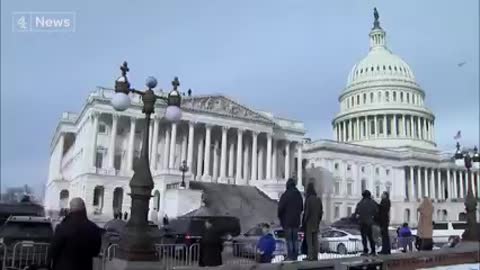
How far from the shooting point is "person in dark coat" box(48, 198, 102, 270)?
6.95 m

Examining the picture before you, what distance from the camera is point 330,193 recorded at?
8319 centimetres

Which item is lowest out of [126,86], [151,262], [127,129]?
[151,262]

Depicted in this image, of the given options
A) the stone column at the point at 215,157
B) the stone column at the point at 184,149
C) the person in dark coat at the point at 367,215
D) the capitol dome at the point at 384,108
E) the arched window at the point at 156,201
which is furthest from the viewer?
the capitol dome at the point at 384,108

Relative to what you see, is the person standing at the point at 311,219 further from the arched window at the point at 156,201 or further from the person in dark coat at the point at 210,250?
the arched window at the point at 156,201

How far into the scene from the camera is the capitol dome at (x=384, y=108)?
337ft

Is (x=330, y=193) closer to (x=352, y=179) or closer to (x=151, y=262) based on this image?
(x=352, y=179)

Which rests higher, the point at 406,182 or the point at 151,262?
the point at 406,182

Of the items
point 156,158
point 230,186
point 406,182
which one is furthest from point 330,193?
point 156,158

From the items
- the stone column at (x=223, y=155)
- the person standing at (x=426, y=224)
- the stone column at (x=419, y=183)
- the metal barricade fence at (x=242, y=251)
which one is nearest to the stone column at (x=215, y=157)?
the stone column at (x=223, y=155)

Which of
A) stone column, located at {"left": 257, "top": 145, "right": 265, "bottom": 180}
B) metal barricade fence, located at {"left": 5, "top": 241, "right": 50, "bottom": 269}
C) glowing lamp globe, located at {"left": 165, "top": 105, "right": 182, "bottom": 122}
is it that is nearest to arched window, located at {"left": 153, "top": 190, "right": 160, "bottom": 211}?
stone column, located at {"left": 257, "top": 145, "right": 265, "bottom": 180}

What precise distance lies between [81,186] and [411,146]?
66.2 meters

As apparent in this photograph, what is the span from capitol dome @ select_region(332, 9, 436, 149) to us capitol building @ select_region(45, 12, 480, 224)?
226mm

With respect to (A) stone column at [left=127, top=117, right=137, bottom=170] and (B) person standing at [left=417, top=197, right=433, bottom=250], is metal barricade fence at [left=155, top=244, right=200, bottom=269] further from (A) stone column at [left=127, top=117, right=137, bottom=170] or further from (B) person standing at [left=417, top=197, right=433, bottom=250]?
(A) stone column at [left=127, top=117, right=137, bottom=170]

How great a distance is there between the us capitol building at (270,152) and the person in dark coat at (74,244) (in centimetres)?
3939
